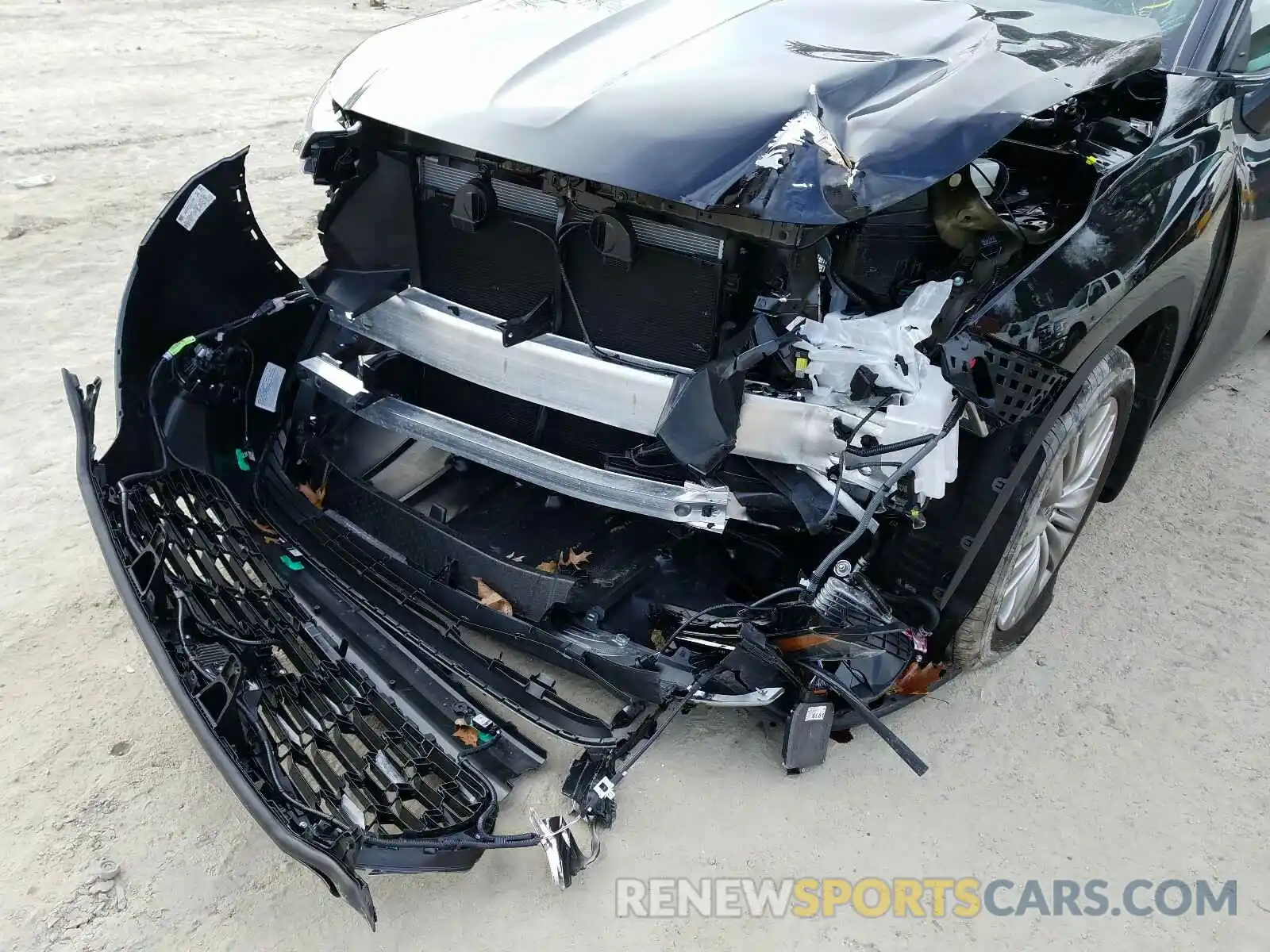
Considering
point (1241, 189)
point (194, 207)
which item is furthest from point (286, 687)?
point (1241, 189)

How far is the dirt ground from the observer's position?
2.25m

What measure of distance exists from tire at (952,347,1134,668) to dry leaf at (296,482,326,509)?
2003mm

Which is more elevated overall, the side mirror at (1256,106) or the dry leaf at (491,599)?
the side mirror at (1256,106)

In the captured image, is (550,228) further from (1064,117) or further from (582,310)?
(1064,117)

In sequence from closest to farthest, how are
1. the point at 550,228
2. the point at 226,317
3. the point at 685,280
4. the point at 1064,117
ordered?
→ the point at 685,280 < the point at 550,228 < the point at 1064,117 < the point at 226,317

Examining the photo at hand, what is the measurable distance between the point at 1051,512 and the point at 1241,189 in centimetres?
115

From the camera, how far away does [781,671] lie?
96.2 inches

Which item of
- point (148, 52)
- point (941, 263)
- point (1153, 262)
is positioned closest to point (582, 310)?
point (941, 263)

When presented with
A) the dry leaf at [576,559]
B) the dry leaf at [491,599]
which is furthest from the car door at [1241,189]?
the dry leaf at [491,599]

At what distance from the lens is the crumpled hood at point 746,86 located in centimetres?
212

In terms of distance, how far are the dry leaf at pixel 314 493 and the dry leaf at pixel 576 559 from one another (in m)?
0.85

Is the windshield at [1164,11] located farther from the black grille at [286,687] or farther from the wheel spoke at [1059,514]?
the black grille at [286,687]

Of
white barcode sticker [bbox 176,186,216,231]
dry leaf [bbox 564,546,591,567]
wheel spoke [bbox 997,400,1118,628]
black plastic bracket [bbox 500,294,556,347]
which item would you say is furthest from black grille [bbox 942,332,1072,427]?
white barcode sticker [bbox 176,186,216,231]

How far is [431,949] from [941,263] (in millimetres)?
2204
